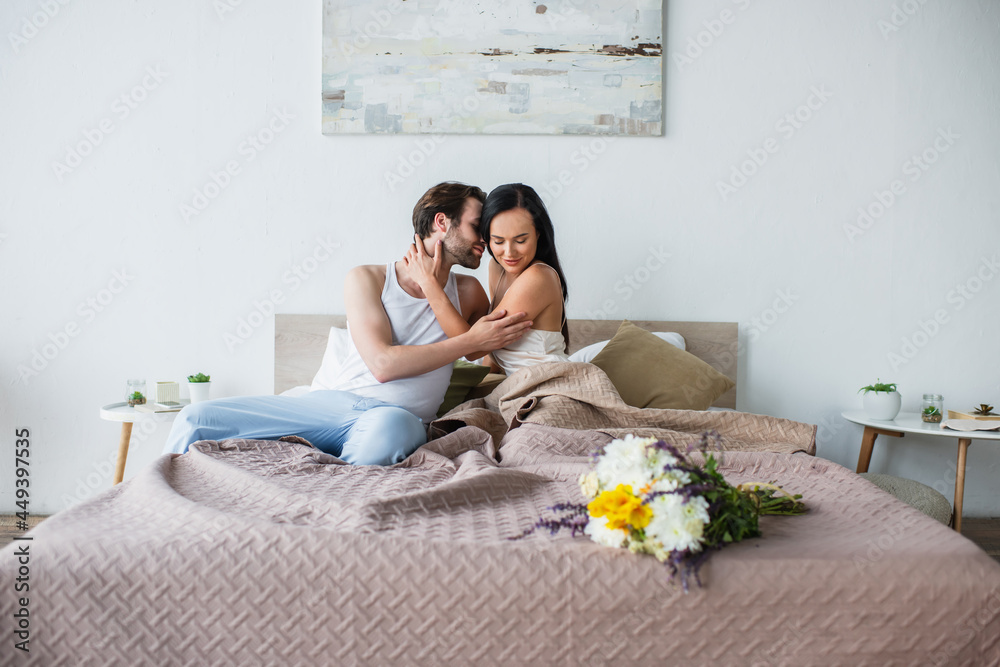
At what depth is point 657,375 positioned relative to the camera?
2100 mm

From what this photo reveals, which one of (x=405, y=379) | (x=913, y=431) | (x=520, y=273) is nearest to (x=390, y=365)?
(x=405, y=379)

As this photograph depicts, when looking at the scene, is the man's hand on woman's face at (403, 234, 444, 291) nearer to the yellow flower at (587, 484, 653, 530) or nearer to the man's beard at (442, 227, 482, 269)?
the man's beard at (442, 227, 482, 269)

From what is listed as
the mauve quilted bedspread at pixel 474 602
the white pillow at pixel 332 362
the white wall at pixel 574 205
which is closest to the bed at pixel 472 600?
the mauve quilted bedspread at pixel 474 602

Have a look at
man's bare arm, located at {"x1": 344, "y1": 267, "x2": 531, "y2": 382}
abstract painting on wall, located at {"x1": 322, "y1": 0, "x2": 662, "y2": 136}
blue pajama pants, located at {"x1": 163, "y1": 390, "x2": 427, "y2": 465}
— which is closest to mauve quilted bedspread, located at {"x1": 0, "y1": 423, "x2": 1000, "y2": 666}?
blue pajama pants, located at {"x1": 163, "y1": 390, "x2": 427, "y2": 465}

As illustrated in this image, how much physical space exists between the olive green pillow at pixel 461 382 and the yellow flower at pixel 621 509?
120cm

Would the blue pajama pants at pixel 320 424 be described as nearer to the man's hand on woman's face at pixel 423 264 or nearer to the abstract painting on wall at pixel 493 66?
the man's hand on woman's face at pixel 423 264

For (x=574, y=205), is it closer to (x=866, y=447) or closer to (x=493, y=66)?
(x=493, y=66)

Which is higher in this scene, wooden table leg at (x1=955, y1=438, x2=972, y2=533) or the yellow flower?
the yellow flower

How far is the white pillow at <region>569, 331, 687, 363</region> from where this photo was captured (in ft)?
7.72

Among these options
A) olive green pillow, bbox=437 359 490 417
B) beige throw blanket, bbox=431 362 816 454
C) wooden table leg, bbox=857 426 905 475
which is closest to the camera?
beige throw blanket, bbox=431 362 816 454

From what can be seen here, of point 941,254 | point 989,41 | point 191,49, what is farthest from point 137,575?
point 989,41

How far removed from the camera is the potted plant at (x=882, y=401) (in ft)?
7.72

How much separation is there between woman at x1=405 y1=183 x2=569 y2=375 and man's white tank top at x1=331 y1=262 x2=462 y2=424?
0.05 metres

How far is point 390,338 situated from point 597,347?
86 cm
